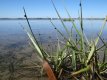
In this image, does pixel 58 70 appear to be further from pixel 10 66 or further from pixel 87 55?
pixel 10 66

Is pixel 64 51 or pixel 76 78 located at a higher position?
pixel 64 51

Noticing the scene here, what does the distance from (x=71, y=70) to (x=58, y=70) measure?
9cm

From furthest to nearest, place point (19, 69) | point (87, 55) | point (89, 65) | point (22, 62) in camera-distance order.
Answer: point (22, 62), point (19, 69), point (87, 55), point (89, 65)

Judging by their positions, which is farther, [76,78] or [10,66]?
[10,66]

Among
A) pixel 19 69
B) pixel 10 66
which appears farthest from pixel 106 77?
pixel 10 66

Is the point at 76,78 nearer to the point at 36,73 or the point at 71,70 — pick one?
the point at 71,70

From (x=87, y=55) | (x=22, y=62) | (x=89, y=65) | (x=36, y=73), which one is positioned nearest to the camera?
(x=89, y=65)

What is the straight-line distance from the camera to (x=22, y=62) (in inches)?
217

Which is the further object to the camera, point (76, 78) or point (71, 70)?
point (71, 70)

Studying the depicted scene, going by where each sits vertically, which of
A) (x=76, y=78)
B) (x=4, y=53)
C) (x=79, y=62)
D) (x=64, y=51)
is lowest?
(x=76, y=78)

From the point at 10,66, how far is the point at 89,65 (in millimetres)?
3750

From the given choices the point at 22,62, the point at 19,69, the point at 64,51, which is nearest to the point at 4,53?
the point at 22,62

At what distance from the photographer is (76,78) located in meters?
1.57

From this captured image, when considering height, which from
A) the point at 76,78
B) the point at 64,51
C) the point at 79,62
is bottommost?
the point at 76,78
